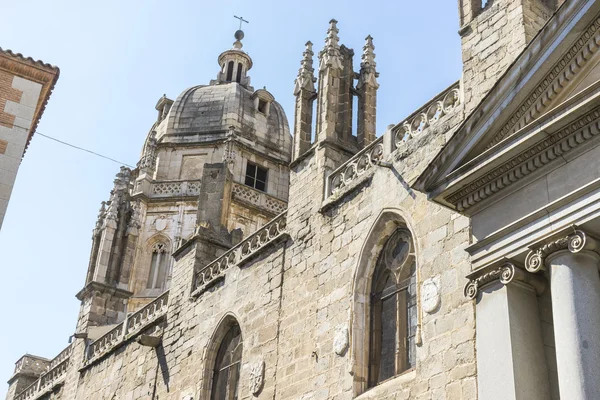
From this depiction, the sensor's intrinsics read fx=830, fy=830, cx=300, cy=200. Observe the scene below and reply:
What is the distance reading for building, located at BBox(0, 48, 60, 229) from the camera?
13.5 meters

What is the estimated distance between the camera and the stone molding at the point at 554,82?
8.81 meters

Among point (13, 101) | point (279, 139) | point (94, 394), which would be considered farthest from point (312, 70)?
point (279, 139)

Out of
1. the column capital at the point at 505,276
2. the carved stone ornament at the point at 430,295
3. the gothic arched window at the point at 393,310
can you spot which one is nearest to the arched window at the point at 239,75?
the gothic arched window at the point at 393,310

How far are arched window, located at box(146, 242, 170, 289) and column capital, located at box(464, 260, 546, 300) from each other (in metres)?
25.9

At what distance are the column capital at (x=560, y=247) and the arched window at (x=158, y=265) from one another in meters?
26.6

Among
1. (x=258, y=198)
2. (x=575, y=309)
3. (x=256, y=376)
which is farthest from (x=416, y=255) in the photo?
(x=258, y=198)

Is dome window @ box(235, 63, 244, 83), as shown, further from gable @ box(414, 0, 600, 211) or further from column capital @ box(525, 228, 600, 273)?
column capital @ box(525, 228, 600, 273)

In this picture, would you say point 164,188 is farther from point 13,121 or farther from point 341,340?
point 341,340

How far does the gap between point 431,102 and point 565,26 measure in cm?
336

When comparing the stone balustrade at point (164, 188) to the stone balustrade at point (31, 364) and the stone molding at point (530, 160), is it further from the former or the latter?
the stone molding at point (530, 160)

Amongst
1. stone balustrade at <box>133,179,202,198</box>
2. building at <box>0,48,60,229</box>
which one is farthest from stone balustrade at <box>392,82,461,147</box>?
stone balustrade at <box>133,179,202,198</box>

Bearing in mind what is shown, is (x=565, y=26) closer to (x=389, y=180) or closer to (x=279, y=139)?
(x=389, y=180)

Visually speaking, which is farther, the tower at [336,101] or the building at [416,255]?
the tower at [336,101]

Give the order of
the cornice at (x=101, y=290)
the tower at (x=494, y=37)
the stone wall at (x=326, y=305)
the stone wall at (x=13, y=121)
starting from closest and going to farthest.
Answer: the stone wall at (x=326, y=305) < the tower at (x=494, y=37) < the stone wall at (x=13, y=121) < the cornice at (x=101, y=290)
